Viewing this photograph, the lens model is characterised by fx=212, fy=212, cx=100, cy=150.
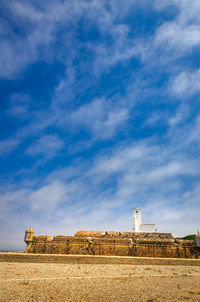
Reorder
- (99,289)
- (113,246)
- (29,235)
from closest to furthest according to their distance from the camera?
(99,289)
(113,246)
(29,235)

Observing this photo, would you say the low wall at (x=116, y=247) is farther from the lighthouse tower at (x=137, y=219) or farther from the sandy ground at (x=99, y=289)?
the lighthouse tower at (x=137, y=219)

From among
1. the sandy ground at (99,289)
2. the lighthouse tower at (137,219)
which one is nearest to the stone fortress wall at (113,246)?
the sandy ground at (99,289)

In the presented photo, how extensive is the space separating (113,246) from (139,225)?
14.2 metres

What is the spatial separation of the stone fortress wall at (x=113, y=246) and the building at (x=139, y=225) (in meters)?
11.7

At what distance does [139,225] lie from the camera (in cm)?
3145

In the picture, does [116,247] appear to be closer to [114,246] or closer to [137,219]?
[114,246]

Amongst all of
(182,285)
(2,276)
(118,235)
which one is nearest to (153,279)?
(182,285)

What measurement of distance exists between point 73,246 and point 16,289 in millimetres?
11765

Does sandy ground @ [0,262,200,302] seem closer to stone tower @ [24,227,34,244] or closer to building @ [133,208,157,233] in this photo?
stone tower @ [24,227,34,244]

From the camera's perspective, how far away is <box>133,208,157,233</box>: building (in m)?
30.3

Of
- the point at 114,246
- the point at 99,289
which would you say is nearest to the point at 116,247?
the point at 114,246

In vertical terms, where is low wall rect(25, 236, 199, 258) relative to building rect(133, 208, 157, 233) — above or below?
below

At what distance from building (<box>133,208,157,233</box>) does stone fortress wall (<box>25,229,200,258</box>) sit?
38.5 feet

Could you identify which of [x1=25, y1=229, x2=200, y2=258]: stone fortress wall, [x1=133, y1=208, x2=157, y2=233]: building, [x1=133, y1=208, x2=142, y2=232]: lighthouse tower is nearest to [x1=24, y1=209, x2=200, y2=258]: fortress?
[x1=25, y1=229, x2=200, y2=258]: stone fortress wall
